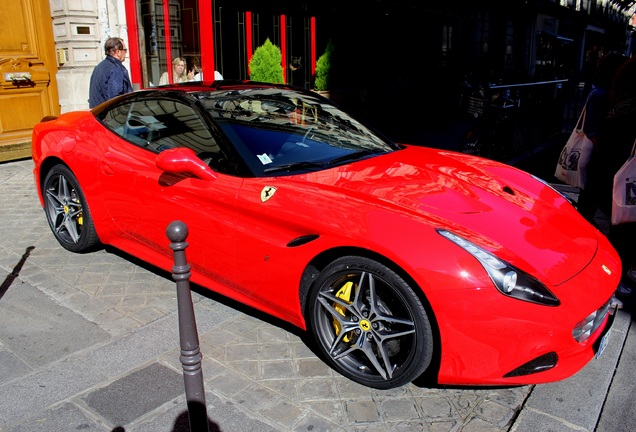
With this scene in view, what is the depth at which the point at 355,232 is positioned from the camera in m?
2.84

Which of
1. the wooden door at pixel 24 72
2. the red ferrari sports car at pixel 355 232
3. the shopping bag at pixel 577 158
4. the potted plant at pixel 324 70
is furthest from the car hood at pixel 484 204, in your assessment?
the potted plant at pixel 324 70

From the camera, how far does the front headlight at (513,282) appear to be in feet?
8.42

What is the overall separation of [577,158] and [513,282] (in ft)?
10.3

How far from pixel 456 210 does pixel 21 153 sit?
301 inches

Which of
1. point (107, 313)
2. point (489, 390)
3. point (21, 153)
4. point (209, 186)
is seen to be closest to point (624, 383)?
point (489, 390)

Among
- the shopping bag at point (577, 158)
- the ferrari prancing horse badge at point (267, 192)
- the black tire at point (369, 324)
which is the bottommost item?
the black tire at point (369, 324)

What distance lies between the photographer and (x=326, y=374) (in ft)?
10.3

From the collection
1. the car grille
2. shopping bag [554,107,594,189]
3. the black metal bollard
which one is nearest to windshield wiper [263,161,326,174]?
the black metal bollard

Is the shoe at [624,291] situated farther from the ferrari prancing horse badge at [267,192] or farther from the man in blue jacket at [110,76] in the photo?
the man in blue jacket at [110,76]

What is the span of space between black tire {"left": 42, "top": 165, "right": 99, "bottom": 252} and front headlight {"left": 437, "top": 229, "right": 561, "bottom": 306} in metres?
Result: 3.21

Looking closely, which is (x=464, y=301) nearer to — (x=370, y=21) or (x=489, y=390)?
(x=489, y=390)

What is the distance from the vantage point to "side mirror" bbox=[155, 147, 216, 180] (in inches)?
133

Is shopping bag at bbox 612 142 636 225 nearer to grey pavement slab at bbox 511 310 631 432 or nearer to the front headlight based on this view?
grey pavement slab at bbox 511 310 631 432

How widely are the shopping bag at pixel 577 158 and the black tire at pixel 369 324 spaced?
3.20 meters
